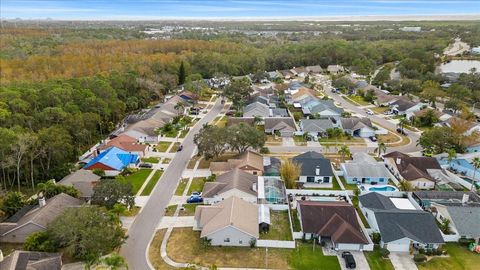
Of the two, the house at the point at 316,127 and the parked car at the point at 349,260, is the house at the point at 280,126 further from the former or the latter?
the parked car at the point at 349,260

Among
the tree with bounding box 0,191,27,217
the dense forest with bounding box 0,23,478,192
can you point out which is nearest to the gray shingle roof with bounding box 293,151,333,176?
the dense forest with bounding box 0,23,478,192

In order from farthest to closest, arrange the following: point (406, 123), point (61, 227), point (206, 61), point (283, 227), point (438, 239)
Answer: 1. point (206, 61)
2. point (406, 123)
3. point (283, 227)
4. point (438, 239)
5. point (61, 227)

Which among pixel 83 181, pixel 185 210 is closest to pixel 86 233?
pixel 185 210

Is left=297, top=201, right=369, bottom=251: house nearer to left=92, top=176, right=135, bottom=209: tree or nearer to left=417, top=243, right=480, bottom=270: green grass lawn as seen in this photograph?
left=417, top=243, right=480, bottom=270: green grass lawn

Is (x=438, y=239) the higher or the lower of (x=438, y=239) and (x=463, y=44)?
the lower

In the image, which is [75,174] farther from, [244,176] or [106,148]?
[244,176]

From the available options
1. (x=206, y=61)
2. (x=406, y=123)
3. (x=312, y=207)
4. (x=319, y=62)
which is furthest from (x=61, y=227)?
(x=319, y=62)

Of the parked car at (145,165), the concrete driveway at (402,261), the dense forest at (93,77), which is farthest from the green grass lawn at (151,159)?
the concrete driveway at (402,261)
